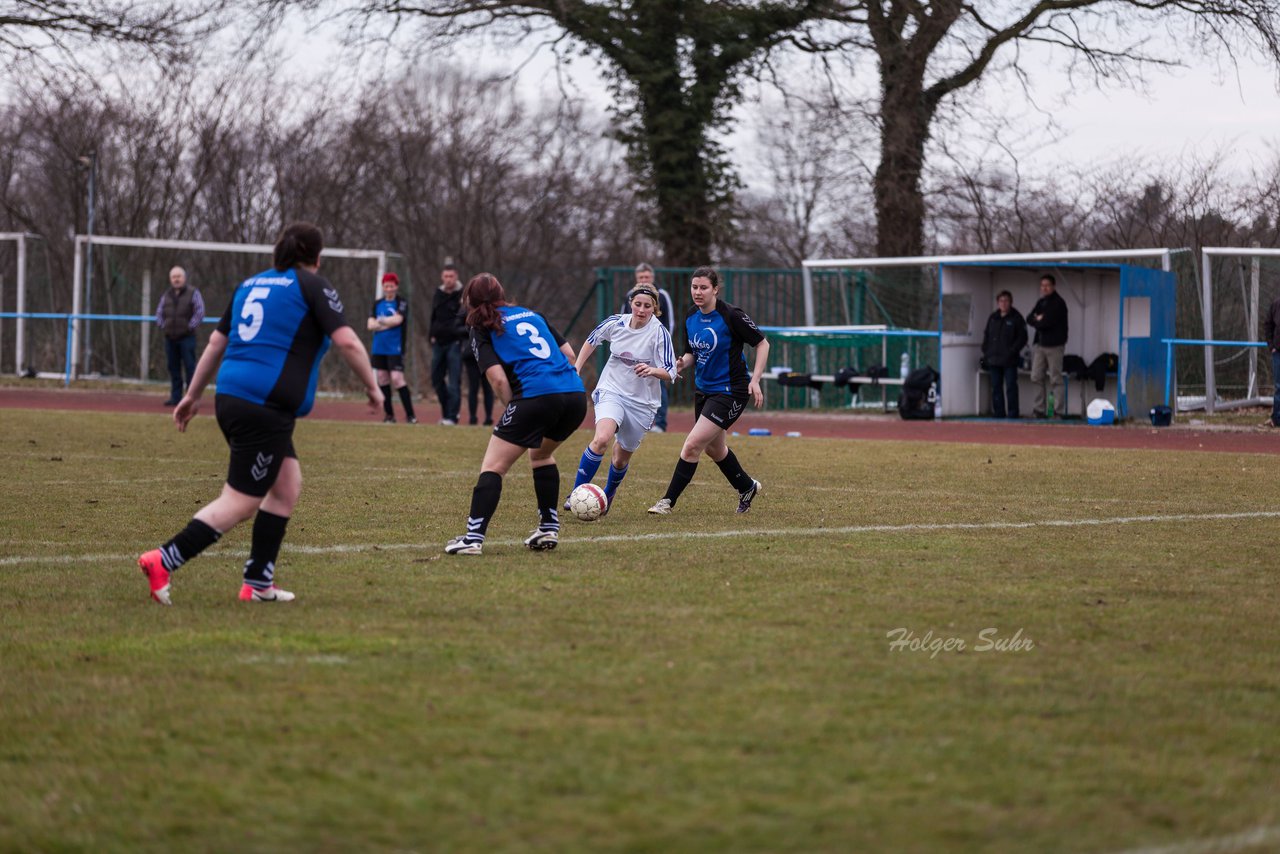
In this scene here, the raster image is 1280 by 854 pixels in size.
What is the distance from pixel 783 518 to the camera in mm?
9789

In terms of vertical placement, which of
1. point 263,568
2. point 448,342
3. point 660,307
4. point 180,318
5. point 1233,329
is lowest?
point 263,568

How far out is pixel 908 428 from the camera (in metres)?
21.0

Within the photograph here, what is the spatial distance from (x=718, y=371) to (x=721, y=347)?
0.54ft

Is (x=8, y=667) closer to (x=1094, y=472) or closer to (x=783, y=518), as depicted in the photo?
(x=783, y=518)

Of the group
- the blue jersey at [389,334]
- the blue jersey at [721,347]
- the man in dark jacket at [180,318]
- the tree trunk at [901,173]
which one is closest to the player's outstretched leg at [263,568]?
the blue jersey at [721,347]

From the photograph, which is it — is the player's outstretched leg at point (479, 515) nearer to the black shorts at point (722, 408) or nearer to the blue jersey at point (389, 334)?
the black shorts at point (722, 408)

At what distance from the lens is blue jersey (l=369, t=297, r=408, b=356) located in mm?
19469

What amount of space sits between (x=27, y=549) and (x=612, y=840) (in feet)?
18.1

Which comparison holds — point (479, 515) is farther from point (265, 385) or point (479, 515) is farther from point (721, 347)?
point (721, 347)

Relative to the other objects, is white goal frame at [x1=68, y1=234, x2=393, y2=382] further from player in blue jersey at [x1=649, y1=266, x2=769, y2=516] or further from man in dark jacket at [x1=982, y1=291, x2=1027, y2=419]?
player in blue jersey at [x1=649, y1=266, x2=769, y2=516]

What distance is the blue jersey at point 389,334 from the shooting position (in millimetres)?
19469

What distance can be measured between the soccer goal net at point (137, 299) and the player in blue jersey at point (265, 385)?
2067 centimetres

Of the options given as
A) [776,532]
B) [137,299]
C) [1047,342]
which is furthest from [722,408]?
[137,299]

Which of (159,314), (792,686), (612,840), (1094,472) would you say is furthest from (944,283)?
(612,840)
